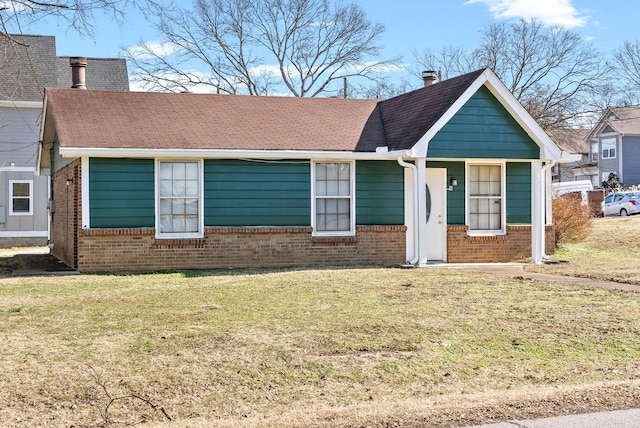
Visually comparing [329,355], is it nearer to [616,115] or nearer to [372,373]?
[372,373]

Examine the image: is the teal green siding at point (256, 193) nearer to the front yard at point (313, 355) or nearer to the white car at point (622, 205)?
the front yard at point (313, 355)

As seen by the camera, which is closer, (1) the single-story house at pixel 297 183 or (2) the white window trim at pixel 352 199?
(1) the single-story house at pixel 297 183

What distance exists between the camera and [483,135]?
16.9 meters

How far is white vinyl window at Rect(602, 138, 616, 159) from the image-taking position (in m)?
58.5

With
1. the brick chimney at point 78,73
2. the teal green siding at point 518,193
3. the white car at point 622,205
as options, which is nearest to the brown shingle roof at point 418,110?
the teal green siding at point 518,193

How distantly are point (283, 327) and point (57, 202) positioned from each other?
45.5ft

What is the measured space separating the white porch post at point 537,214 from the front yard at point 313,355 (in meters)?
5.10

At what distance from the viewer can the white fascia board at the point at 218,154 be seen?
15254 millimetres

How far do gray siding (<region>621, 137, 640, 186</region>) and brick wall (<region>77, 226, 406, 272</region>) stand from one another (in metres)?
45.9

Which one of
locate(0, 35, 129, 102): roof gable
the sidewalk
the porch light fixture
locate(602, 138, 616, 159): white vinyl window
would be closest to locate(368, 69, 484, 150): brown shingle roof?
the porch light fixture

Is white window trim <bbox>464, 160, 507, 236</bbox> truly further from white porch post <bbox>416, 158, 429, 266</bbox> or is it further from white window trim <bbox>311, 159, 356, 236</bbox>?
white window trim <bbox>311, 159, 356, 236</bbox>

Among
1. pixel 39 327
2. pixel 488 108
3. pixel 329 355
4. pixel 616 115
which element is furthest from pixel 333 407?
→ pixel 616 115

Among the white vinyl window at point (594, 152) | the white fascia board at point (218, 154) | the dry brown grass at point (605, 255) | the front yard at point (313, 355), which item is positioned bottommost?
the front yard at point (313, 355)

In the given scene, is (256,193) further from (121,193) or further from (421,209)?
(421,209)
